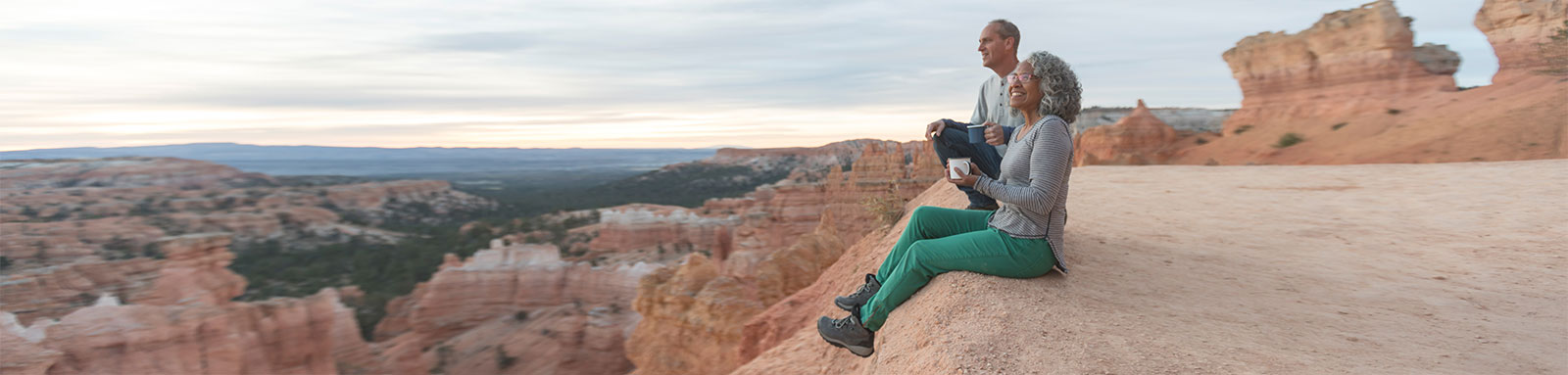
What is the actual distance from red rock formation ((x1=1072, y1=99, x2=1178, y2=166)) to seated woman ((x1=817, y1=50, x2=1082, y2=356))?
24708mm

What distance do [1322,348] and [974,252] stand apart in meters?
1.26

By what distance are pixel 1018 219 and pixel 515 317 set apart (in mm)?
26531

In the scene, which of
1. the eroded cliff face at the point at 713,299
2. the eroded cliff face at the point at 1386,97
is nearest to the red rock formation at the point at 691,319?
the eroded cliff face at the point at 713,299

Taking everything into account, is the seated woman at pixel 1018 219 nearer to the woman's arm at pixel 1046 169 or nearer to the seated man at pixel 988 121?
the woman's arm at pixel 1046 169

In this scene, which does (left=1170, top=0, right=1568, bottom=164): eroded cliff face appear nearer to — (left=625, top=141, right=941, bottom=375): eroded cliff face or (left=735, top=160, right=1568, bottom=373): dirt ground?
(left=735, top=160, right=1568, bottom=373): dirt ground

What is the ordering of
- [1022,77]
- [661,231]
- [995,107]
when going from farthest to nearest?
[661,231] → [995,107] → [1022,77]

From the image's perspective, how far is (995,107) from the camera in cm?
414

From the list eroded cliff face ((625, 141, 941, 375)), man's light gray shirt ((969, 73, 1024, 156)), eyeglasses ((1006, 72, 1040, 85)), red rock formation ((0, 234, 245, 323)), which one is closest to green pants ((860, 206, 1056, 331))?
eyeglasses ((1006, 72, 1040, 85))

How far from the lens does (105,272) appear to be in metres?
23.0

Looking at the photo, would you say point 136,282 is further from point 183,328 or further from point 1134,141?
point 1134,141

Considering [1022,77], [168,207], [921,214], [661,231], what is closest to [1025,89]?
[1022,77]

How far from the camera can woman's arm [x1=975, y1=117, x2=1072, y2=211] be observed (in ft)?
9.30

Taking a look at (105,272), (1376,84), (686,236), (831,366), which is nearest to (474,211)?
(686,236)

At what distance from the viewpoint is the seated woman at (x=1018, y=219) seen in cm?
287
